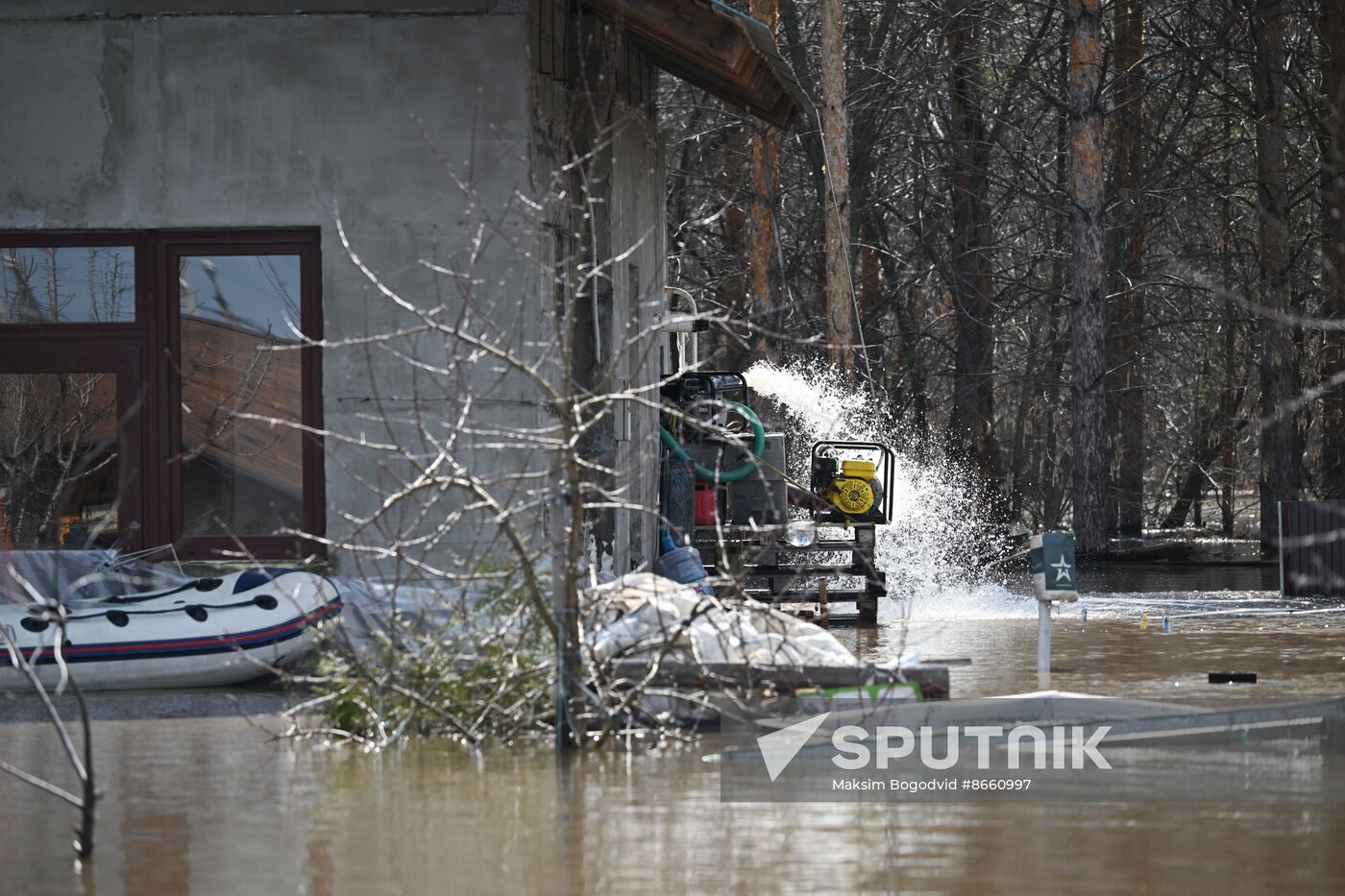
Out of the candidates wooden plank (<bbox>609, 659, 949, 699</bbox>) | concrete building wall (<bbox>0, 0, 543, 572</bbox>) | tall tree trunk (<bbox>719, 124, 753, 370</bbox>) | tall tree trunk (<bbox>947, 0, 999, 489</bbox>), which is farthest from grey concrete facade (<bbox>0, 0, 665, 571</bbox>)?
tall tree trunk (<bbox>947, 0, 999, 489</bbox>)

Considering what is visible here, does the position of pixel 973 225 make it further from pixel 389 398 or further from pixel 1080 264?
pixel 389 398

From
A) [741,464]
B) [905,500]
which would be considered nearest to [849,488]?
[741,464]

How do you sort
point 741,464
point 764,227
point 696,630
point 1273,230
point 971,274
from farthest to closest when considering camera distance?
1. point 971,274
2. point 764,227
3. point 1273,230
4. point 741,464
5. point 696,630

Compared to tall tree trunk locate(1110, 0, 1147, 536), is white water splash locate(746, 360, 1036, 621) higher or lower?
lower

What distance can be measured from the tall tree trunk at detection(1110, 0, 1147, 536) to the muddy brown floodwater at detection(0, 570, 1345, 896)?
23.4m

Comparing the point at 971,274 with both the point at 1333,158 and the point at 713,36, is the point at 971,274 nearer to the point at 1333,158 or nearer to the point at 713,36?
the point at 1333,158

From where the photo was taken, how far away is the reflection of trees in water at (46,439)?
1374 centimetres

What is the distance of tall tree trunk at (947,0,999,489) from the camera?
33.5 m

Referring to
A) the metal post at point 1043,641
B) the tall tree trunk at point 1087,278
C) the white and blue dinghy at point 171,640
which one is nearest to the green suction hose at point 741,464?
the metal post at point 1043,641

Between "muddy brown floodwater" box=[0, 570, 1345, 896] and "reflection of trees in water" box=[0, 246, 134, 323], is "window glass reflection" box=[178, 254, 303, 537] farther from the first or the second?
"muddy brown floodwater" box=[0, 570, 1345, 896]

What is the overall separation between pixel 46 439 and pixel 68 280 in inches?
44.2

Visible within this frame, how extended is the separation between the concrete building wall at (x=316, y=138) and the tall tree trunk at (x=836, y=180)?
13783 millimetres

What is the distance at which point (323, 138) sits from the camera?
1370cm

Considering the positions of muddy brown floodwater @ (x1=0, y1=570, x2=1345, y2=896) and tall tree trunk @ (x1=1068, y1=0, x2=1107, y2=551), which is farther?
tall tree trunk @ (x1=1068, y1=0, x2=1107, y2=551)
